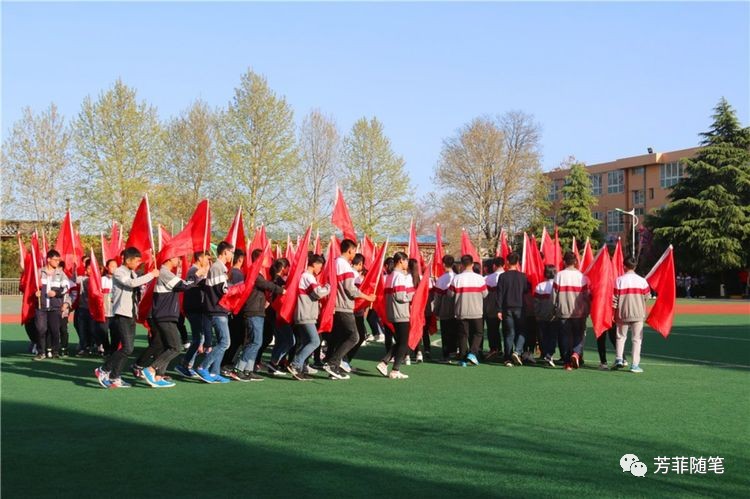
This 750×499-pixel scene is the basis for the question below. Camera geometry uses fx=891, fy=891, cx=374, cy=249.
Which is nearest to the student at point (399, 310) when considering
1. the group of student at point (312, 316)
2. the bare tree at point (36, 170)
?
the group of student at point (312, 316)

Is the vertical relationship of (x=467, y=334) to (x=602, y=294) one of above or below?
below

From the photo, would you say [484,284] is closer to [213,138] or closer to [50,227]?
[50,227]

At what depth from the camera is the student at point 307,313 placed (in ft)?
43.3

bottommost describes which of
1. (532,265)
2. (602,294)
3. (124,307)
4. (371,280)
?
(124,307)

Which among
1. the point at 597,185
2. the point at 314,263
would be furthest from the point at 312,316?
the point at 597,185

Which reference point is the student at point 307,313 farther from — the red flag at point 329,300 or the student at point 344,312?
the student at point 344,312

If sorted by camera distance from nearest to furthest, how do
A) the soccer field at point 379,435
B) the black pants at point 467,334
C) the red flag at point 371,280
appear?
1. the soccer field at point 379,435
2. the red flag at point 371,280
3. the black pants at point 467,334

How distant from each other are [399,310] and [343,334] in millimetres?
938

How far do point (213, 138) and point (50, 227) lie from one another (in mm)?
13581

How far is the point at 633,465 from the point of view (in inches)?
288

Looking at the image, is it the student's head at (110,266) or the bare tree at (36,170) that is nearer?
the student's head at (110,266)

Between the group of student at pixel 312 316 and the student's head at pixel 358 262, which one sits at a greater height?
the student's head at pixel 358 262

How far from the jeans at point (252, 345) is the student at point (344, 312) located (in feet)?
3.61

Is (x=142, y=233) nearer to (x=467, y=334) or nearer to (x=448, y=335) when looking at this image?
(x=467, y=334)
